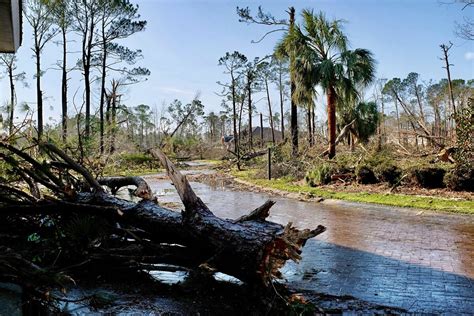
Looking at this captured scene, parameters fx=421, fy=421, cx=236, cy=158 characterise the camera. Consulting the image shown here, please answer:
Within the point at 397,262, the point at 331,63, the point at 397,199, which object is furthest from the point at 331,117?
the point at 397,262

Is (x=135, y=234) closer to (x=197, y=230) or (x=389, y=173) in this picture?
(x=197, y=230)

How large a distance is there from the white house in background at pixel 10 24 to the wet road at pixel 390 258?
4575 mm

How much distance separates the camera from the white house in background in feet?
15.8

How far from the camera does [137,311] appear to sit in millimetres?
4086

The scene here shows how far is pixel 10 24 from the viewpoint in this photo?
533cm

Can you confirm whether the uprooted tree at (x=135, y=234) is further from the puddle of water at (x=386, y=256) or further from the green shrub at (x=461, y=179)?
the green shrub at (x=461, y=179)

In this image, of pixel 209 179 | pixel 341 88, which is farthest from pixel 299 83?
pixel 209 179

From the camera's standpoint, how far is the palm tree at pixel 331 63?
53.4ft

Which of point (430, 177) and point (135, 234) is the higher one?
point (430, 177)

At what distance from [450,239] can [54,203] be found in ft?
20.4

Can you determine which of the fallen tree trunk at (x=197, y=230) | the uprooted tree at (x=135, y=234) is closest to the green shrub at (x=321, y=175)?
the uprooted tree at (x=135, y=234)

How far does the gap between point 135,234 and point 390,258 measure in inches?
140

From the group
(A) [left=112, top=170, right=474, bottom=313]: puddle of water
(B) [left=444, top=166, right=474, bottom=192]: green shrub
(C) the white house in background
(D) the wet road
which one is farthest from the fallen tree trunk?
(B) [left=444, top=166, right=474, bottom=192]: green shrub

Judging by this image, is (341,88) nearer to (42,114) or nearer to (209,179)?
(209,179)
